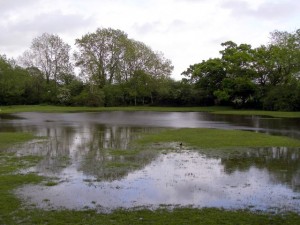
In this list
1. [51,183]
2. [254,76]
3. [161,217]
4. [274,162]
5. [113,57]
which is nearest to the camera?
[161,217]

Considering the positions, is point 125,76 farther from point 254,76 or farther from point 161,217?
point 161,217

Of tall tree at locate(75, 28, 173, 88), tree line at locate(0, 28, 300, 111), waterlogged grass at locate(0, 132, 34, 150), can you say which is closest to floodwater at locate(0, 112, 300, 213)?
waterlogged grass at locate(0, 132, 34, 150)

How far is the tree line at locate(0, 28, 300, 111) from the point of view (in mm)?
64688

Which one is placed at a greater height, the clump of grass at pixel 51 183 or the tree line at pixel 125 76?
the tree line at pixel 125 76

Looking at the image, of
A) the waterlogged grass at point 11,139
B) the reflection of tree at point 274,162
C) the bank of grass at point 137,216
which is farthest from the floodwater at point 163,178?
the waterlogged grass at point 11,139

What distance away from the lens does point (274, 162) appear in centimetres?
1521

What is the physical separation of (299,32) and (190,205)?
47845 mm

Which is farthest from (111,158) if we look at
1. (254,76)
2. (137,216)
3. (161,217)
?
(254,76)

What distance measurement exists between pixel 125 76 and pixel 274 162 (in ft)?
216

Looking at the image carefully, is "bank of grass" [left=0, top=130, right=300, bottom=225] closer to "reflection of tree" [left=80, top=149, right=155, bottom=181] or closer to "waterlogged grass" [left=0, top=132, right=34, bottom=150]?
"reflection of tree" [left=80, top=149, right=155, bottom=181]

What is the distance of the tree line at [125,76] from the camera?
2547 inches

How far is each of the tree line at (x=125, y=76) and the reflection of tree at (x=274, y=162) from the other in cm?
4634

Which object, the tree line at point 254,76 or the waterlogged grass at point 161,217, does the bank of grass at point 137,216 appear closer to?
the waterlogged grass at point 161,217

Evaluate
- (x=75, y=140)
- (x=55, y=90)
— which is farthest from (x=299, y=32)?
(x=55, y=90)
